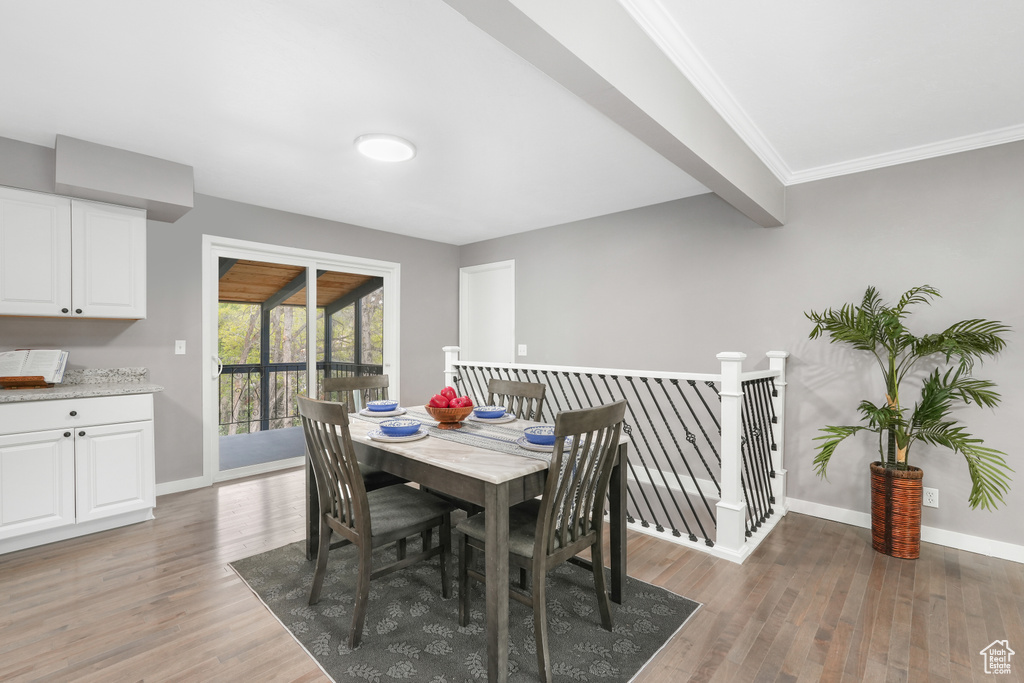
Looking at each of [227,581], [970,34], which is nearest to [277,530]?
[227,581]

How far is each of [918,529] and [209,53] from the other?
4.32 meters

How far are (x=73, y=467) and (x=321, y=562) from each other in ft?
6.43

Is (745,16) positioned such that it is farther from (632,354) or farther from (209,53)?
(632,354)

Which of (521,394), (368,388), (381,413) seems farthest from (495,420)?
(368,388)

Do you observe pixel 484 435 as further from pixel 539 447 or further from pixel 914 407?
pixel 914 407

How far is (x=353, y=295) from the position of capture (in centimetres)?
498

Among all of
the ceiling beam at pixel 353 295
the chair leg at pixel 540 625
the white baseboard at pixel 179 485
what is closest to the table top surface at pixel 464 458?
the chair leg at pixel 540 625

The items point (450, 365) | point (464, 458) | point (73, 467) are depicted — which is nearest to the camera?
point (464, 458)

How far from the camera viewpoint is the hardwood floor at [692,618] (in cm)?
177

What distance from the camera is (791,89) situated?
226 centimetres

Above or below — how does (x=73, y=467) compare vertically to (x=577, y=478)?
below

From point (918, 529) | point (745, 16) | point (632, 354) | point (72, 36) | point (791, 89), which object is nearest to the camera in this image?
point (745, 16)

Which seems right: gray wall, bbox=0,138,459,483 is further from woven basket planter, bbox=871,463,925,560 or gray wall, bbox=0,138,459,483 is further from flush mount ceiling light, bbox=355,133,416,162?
woven basket planter, bbox=871,463,925,560

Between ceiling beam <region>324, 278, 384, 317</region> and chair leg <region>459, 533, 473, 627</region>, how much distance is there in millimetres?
3457
